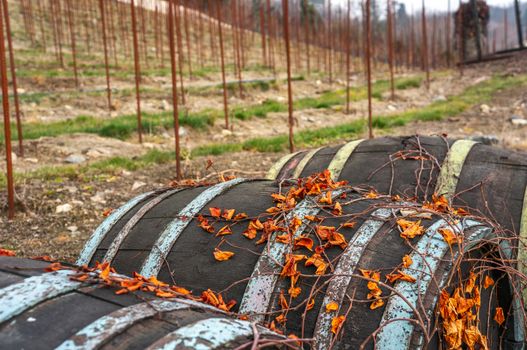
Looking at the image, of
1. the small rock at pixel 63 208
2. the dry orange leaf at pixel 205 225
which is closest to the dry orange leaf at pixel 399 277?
the dry orange leaf at pixel 205 225

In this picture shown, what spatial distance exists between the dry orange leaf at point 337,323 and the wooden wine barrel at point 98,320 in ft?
1.45

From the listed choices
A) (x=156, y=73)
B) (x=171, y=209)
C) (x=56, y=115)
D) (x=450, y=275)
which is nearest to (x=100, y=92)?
(x=56, y=115)

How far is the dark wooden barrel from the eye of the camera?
1810mm

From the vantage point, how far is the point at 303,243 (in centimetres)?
200

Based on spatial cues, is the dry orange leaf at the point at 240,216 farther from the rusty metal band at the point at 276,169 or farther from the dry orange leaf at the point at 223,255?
the rusty metal band at the point at 276,169

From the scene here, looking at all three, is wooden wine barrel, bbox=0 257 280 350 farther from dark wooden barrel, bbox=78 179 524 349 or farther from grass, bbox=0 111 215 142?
grass, bbox=0 111 215 142

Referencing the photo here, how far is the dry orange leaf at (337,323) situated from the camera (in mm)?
1786

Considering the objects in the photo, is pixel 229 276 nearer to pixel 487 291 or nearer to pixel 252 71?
pixel 487 291

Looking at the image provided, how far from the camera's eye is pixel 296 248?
2008 mm

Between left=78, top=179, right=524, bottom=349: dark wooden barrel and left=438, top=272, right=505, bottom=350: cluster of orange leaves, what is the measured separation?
0.16ft

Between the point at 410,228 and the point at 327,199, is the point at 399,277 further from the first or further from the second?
the point at 327,199

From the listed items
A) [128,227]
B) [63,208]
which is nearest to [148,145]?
[63,208]

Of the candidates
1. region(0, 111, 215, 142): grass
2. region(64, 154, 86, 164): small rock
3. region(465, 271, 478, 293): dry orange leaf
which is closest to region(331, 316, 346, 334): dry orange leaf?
region(465, 271, 478, 293): dry orange leaf

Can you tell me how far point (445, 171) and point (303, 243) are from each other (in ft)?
5.57
